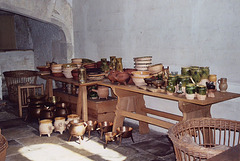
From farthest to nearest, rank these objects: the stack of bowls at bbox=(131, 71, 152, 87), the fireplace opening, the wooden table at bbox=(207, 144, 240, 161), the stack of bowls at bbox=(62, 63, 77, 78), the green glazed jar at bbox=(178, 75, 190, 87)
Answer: the fireplace opening, the stack of bowls at bbox=(62, 63, 77, 78), the stack of bowls at bbox=(131, 71, 152, 87), the green glazed jar at bbox=(178, 75, 190, 87), the wooden table at bbox=(207, 144, 240, 161)

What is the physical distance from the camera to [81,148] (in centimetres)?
410

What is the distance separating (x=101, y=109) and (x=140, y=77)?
1.08m

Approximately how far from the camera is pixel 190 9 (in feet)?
13.5

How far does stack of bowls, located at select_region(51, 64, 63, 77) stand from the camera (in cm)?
538

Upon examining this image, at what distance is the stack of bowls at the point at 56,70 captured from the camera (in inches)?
212

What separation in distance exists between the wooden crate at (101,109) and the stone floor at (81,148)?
271 millimetres

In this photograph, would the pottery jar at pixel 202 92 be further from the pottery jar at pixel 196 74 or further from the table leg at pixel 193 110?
the pottery jar at pixel 196 74

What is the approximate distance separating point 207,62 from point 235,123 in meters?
1.59

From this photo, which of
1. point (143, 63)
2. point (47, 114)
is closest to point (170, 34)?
point (143, 63)

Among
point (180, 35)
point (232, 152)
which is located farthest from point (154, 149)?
point (232, 152)

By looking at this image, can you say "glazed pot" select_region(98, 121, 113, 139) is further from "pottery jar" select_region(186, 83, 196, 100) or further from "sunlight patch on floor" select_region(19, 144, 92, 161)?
"pottery jar" select_region(186, 83, 196, 100)

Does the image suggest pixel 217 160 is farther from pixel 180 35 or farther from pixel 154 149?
pixel 180 35

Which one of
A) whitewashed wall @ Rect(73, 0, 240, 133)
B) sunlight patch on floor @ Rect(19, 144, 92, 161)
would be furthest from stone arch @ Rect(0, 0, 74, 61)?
sunlight patch on floor @ Rect(19, 144, 92, 161)

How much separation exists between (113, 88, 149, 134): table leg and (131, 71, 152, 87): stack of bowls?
33cm
